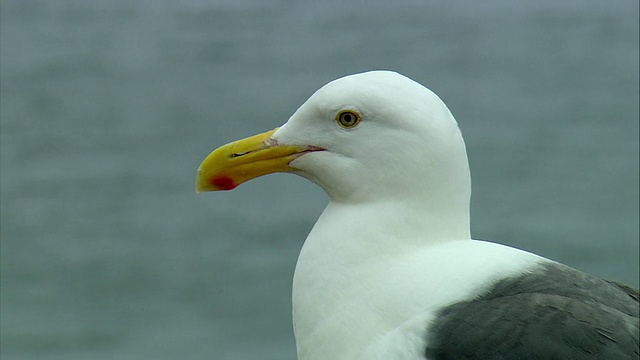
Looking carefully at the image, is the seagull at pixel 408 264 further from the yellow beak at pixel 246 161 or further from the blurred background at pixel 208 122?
the blurred background at pixel 208 122

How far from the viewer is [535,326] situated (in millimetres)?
1995

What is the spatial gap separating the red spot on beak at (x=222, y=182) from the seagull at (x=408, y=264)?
51 millimetres

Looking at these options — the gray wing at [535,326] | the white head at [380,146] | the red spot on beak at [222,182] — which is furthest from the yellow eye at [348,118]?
the gray wing at [535,326]

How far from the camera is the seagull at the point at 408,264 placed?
2.00m

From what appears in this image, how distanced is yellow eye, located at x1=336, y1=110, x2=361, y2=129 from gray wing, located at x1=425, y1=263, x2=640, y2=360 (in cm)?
40

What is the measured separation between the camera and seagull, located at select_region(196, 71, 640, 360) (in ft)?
6.57

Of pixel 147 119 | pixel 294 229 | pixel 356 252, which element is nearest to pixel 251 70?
pixel 147 119

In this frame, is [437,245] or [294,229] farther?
[294,229]

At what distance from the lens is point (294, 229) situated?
242 inches

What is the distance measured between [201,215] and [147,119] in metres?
1.22

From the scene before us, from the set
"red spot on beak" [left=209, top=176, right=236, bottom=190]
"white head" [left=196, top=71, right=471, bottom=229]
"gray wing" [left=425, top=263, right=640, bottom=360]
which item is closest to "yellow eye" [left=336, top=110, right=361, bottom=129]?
"white head" [left=196, top=71, right=471, bottom=229]

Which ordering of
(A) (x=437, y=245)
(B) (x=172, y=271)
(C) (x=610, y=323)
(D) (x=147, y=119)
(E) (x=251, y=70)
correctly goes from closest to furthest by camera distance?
1. (C) (x=610, y=323)
2. (A) (x=437, y=245)
3. (B) (x=172, y=271)
4. (D) (x=147, y=119)
5. (E) (x=251, y=70)

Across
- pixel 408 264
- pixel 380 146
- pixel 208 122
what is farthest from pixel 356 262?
pixel 208 122

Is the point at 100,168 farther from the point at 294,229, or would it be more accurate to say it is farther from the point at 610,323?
the point at 610,323
